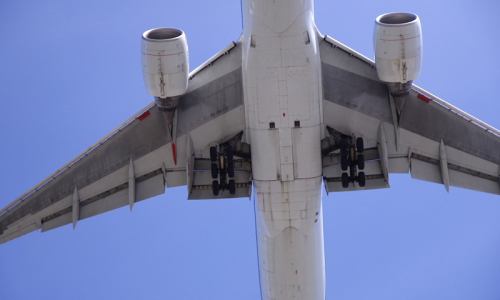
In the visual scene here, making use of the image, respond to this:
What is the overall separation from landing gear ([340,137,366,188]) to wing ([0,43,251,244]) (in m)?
2.51

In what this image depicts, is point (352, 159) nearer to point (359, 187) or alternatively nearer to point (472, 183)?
point (359, 187)

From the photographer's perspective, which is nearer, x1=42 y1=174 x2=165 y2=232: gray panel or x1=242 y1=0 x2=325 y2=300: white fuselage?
x1=242 y1=0 x2=325 y2=300: white fuselage

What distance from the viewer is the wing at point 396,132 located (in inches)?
769

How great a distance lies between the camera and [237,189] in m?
20.3

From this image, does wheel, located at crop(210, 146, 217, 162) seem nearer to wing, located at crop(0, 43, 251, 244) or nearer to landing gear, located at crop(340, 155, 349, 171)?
wing, located at crop(0, 43, 251, 244)

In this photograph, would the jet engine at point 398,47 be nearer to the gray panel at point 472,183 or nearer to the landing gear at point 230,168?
the gray panel at point 472,183

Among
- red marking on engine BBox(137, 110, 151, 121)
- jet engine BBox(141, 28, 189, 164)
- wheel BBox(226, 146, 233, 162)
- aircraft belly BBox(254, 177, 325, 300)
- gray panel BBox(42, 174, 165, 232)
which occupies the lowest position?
aircraft belly BBox(254, 177, 325, 300)

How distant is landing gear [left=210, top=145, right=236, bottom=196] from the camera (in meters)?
19.4

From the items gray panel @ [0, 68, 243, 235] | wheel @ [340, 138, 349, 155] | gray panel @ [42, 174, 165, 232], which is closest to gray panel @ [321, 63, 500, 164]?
wheel @ [340, 138, 349, 155]

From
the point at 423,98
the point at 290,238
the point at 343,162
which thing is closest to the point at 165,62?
the point at 343,162

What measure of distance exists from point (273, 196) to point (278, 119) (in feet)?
7.17

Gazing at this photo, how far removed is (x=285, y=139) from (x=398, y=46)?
3472 mm

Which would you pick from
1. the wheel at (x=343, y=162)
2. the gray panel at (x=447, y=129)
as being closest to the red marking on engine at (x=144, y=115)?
the wheel at (x=343, y=162)

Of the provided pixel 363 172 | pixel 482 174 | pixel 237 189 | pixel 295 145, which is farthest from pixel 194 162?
pixel 482 174
